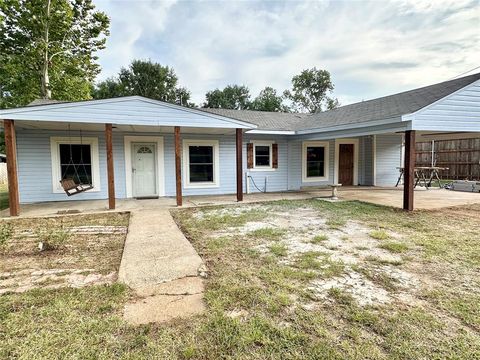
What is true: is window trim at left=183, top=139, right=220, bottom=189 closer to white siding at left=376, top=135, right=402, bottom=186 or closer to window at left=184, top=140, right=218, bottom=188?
window at left=184, top=140, right=218, bottom=188

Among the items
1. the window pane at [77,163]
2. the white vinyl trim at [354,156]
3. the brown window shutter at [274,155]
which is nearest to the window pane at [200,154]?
the brown window shutter at [274,155]

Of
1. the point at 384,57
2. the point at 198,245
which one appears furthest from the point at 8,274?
the point at 384,57

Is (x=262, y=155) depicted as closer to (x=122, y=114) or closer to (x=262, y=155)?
(x=262, y=155)

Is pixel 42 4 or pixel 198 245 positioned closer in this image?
pixel 198 245

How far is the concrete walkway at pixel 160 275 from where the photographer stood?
254cm

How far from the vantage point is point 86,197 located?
9000 millimetres

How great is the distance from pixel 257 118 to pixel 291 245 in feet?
28.5

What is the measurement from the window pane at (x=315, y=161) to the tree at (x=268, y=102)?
17.5m

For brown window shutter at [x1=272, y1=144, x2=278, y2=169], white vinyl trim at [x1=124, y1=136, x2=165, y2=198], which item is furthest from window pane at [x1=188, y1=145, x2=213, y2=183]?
brown window shutter at [x1=272, y1=144, x2=278, y2=169]

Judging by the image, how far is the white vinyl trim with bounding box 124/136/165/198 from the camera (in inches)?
367

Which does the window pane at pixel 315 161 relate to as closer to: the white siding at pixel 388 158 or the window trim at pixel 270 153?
the window trim at pixel 270 153

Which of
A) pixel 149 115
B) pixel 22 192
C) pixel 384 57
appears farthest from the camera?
pixel 384 57

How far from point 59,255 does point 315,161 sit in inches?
400

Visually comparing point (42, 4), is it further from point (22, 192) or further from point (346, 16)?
point (346, 16)
